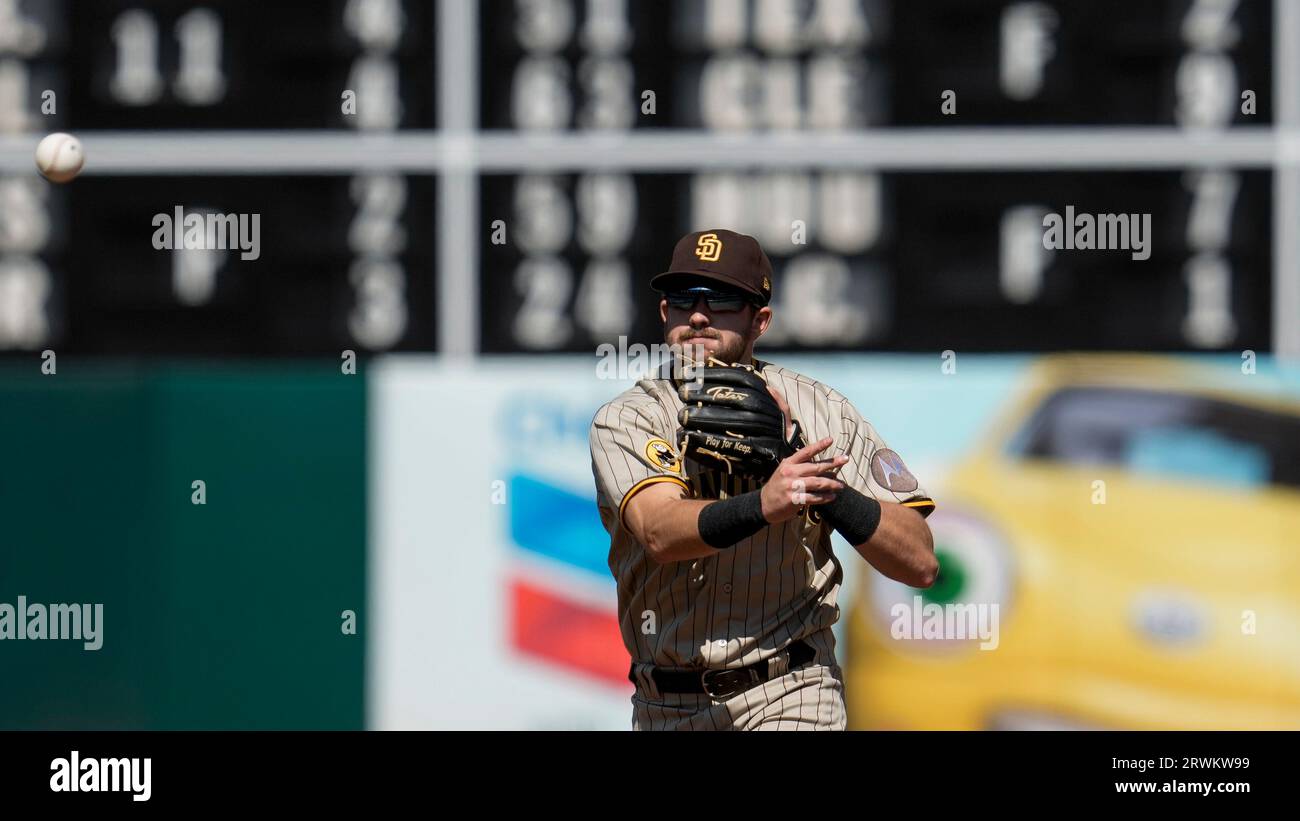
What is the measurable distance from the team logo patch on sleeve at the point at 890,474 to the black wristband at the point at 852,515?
21 centimetres

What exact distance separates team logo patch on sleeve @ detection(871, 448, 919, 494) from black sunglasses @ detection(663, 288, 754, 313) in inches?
14.8

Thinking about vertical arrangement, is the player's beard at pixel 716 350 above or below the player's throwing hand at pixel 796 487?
above

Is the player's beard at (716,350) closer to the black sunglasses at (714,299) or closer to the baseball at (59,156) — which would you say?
the black sunglasses at (714,299)

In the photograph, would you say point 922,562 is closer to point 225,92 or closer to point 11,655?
point 11,655

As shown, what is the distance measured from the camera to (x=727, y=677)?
130 inches

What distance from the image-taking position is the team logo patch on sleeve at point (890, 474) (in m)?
3.38

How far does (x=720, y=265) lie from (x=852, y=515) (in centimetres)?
50

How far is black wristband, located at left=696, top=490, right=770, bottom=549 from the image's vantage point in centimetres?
306

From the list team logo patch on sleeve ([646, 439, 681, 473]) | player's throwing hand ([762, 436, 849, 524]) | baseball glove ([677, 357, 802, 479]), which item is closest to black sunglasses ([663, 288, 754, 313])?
baseball glove ([677, 357, 802, 479])

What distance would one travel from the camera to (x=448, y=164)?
21.9 feet

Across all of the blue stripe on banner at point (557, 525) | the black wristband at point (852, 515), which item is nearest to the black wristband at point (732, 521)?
the black wristband at point (852, 515)

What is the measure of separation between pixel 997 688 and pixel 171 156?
334cm

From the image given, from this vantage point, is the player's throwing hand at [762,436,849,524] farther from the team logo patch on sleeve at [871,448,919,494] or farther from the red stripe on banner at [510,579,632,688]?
the red stripe on banner at [510,579,632,688]
